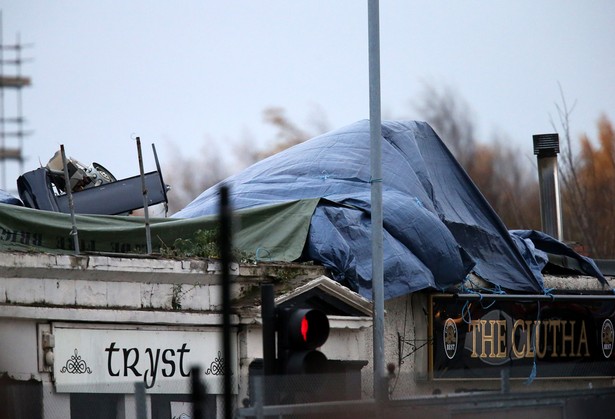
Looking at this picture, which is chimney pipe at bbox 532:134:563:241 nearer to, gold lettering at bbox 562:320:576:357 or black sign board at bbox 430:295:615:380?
black sign board at bbox 430:295:615:380

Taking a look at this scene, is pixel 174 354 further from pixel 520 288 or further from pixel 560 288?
pixel 560 288

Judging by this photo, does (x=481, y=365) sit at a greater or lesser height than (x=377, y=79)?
A: lesser

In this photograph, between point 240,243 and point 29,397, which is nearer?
point 29,397

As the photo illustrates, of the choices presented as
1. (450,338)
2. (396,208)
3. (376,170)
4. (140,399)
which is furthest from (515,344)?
(140,399)

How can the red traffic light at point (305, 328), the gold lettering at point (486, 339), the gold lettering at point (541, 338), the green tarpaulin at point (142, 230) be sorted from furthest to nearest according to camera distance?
the gold lettering at point (541, 338) < the gold lettering at point (486, 339) < the green tarpaulin at point (142, 230) < the red traffic light at point (305, 328)

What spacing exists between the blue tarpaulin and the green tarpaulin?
327 mm

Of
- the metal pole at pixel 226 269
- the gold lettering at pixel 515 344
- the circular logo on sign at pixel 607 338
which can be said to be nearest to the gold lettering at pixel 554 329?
the gold lettering at pixel 515 344

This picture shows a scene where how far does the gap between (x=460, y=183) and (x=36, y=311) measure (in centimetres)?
925

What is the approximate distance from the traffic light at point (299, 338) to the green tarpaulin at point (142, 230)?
6.62 meters

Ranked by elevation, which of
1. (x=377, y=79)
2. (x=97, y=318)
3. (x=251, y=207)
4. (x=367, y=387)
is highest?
(x=377, y=79)

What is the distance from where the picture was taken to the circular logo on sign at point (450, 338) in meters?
18.4

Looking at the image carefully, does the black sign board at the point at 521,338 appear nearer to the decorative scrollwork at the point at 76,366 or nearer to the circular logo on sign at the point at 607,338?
the circular logo on sign at the point at 607,338

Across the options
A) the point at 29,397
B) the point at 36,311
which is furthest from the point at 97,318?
the point at 29,397

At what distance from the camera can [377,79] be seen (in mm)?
15570
